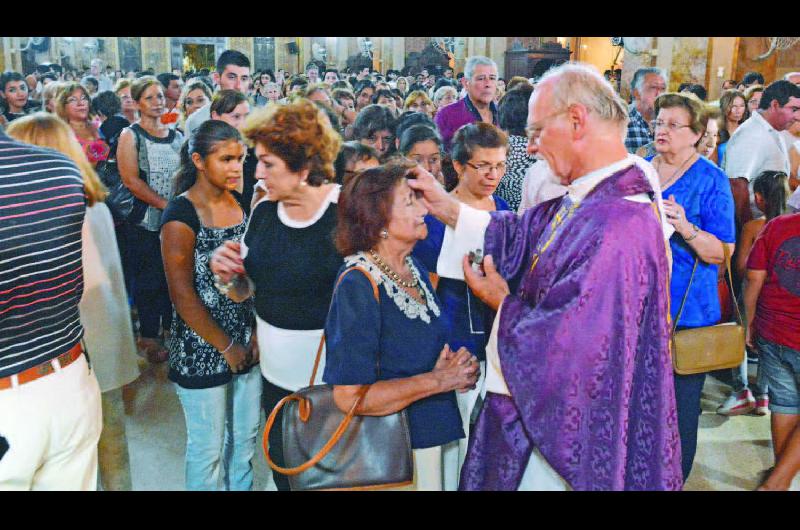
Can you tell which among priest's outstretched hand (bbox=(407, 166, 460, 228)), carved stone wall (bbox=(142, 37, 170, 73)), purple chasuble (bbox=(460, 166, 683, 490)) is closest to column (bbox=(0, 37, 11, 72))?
priest's outstretched hand (bbox=(407, 166, 460, 228))

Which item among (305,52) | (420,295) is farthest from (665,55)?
(305,52)

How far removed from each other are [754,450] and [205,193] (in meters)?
3.25

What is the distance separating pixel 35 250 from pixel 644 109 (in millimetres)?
5164

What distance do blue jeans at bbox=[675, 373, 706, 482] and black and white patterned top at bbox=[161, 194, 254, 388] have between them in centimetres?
187

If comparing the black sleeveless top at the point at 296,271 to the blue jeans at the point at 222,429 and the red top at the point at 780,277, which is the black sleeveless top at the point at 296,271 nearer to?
the blue jeans at the point at 222,429

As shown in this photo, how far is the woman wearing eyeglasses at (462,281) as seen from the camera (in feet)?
9.14

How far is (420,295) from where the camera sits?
235cm

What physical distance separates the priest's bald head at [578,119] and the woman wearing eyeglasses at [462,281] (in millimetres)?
651

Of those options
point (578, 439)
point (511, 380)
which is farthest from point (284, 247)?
point (578, 439)

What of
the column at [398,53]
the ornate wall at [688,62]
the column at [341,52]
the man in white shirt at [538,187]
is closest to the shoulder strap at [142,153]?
the man in white shirt at [538,187]

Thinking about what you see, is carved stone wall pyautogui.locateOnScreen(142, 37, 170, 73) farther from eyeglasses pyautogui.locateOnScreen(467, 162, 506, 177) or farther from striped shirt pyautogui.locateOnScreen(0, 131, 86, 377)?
striped shirt pyautogui.locateOnScreen(0, 131, 86, 377)

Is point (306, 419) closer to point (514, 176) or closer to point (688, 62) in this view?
point (514, 176)

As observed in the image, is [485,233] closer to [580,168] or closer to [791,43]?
[580,168]

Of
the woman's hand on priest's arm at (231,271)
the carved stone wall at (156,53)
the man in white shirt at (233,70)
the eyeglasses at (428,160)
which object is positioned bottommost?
the woman's hand on priest's arm at (231,271)
